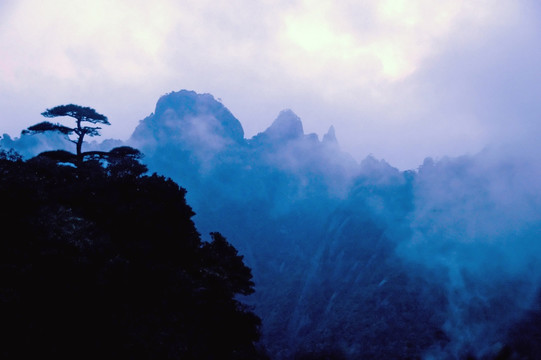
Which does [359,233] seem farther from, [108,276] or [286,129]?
[108,276]

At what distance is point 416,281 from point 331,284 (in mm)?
22607

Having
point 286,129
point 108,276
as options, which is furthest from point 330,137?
point 108,276

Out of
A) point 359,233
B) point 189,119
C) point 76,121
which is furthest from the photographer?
point 189,119

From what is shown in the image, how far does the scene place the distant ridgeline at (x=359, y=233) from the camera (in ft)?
171

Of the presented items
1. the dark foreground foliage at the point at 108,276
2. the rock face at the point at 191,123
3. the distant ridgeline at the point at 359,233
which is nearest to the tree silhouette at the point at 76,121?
the dark foreground foliage at the point at 108,276

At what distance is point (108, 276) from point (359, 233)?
85577 millimetres

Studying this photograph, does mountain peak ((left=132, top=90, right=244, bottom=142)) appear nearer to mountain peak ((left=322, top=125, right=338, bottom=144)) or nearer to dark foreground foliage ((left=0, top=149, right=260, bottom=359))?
mountain peak ((left=322, top=125, right=338, bottom=144))

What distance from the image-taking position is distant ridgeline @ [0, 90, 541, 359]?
52.0 meters

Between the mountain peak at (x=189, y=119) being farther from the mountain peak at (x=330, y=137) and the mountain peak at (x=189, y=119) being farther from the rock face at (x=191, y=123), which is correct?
the mountain peak at (x=330, y=137)

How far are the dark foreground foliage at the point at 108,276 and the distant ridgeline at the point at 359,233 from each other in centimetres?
4363

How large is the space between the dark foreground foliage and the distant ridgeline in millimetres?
43626

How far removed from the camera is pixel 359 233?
9019 centimetres

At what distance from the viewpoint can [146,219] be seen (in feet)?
54.4

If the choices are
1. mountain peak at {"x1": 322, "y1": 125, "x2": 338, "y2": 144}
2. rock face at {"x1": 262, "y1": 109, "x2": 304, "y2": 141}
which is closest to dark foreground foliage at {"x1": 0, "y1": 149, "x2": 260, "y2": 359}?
rock face at {"x1": 262, "y1": 109, "x2": 304, "y2": 141}
